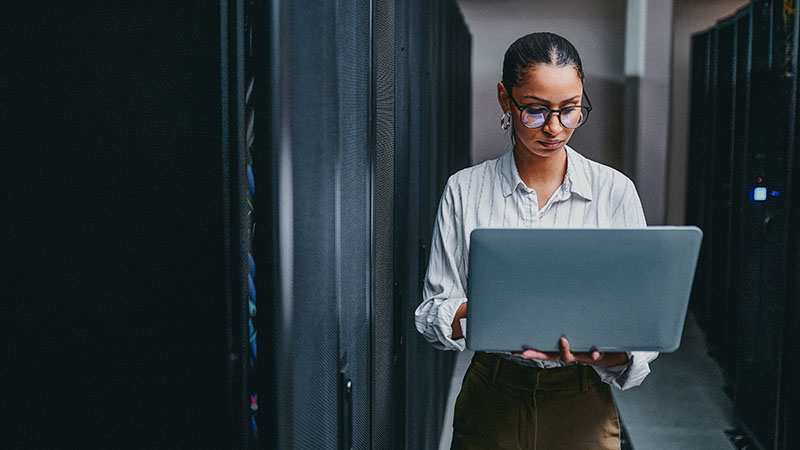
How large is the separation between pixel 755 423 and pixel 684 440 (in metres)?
0.26

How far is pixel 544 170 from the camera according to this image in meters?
1.29

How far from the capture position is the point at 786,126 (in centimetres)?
235

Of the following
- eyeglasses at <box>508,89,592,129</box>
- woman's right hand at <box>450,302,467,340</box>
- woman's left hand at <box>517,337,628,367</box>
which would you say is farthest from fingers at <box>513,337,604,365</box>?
eyeglasses at <box>508,89,592,129</box>

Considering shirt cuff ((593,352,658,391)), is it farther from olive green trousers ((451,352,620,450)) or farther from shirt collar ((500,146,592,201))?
shirt collar ((500,146,592,201))

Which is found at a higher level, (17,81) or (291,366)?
(17,81)

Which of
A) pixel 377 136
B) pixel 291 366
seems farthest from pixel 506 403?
pixel 291 366

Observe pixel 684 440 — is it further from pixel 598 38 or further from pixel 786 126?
pixel 598 38

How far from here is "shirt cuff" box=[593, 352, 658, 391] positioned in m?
1.19

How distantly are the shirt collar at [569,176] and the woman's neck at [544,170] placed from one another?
2cm

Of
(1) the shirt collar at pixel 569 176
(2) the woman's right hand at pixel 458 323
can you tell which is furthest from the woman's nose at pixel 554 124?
(2) the woman's right hand at pixel 458 323

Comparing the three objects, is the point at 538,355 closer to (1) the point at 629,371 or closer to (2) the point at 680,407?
(1) the point at 629,371

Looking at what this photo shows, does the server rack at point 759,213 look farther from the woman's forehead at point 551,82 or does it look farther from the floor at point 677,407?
the woman's forehead at point 551,82

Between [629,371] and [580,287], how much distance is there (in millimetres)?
262

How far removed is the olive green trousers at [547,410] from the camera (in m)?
1.25
